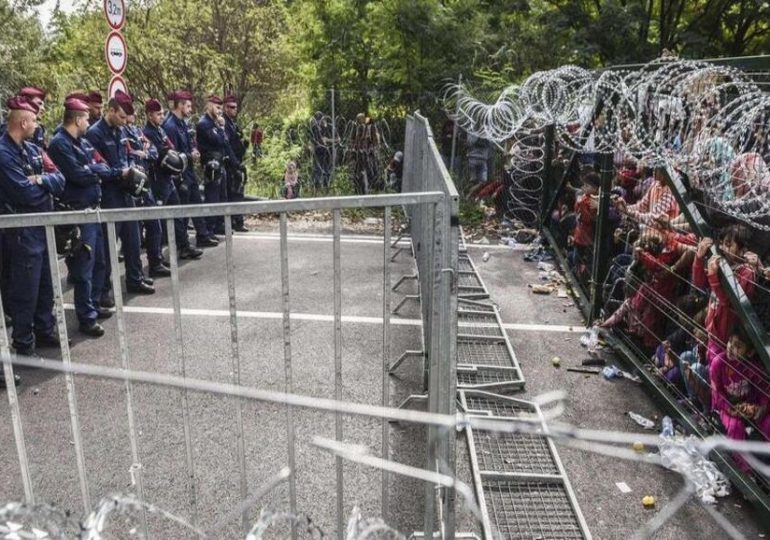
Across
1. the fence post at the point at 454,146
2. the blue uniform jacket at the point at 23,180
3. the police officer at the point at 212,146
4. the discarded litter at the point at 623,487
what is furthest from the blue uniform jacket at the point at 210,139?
the discarded litter at the point at 623,487

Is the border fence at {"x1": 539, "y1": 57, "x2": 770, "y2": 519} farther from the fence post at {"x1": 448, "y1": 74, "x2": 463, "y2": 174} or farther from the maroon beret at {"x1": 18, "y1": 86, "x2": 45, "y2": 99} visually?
the maroon beret at {"x1": 18, "y1": 86, "x2": 45, "y2": 99}

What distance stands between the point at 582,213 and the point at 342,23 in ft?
28.0

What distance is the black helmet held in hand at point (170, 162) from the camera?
25.1 ft

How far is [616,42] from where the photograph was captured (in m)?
12.8

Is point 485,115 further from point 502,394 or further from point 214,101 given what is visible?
point 502,394

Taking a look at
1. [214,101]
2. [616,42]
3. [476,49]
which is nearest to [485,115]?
[476,49]

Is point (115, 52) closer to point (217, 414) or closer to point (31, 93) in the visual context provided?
point (31, 93)

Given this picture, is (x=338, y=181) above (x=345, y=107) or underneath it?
underneath

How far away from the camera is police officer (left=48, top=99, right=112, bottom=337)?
5.73 metres

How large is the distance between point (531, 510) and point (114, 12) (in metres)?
7.44

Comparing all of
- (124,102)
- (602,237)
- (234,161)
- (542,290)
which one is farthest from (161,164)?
(602,237)

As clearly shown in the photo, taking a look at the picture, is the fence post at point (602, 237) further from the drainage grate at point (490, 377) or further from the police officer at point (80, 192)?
the police officer at point (80, 192)

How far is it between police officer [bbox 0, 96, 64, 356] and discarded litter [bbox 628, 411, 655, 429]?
464cm

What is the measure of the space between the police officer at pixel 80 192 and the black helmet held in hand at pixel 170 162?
59.6 inches
